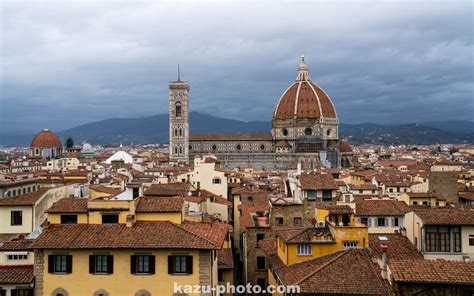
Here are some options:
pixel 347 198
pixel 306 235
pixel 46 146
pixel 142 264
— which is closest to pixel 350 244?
pixel 306 235

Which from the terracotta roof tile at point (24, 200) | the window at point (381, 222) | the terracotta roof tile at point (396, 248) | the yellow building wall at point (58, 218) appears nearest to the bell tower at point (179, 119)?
the window at point (381, 222)

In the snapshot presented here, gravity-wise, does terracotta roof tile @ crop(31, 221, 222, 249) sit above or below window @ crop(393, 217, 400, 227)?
above

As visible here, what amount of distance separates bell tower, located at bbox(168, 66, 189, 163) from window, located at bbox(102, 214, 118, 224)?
155212 millimetres

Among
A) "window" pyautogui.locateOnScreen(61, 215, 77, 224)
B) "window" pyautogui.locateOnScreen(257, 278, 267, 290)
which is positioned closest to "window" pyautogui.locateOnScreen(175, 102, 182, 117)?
"window" pyautogui.locateOnScreen(257, 278, 267, 290)

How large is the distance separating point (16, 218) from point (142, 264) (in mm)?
12174

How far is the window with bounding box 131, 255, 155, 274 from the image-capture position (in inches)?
941

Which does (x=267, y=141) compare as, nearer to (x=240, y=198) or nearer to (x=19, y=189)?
(x=240, y=198)

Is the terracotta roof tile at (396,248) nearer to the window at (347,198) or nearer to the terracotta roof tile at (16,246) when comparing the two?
the window at (347,198)

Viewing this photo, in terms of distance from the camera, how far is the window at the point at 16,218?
1299 inches

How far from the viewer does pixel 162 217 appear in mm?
27281

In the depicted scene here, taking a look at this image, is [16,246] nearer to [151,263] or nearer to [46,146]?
[151,263]

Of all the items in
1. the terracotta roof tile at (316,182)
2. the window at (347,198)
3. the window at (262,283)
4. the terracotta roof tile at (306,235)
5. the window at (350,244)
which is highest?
the terracotta roof tile at (316,182)

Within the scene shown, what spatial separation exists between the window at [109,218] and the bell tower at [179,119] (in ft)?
509

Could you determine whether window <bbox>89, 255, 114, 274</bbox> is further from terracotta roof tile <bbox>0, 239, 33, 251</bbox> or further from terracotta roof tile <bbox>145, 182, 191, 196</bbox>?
terracotta roof tile <bbox>145, 182, 191, 196</bbox>
